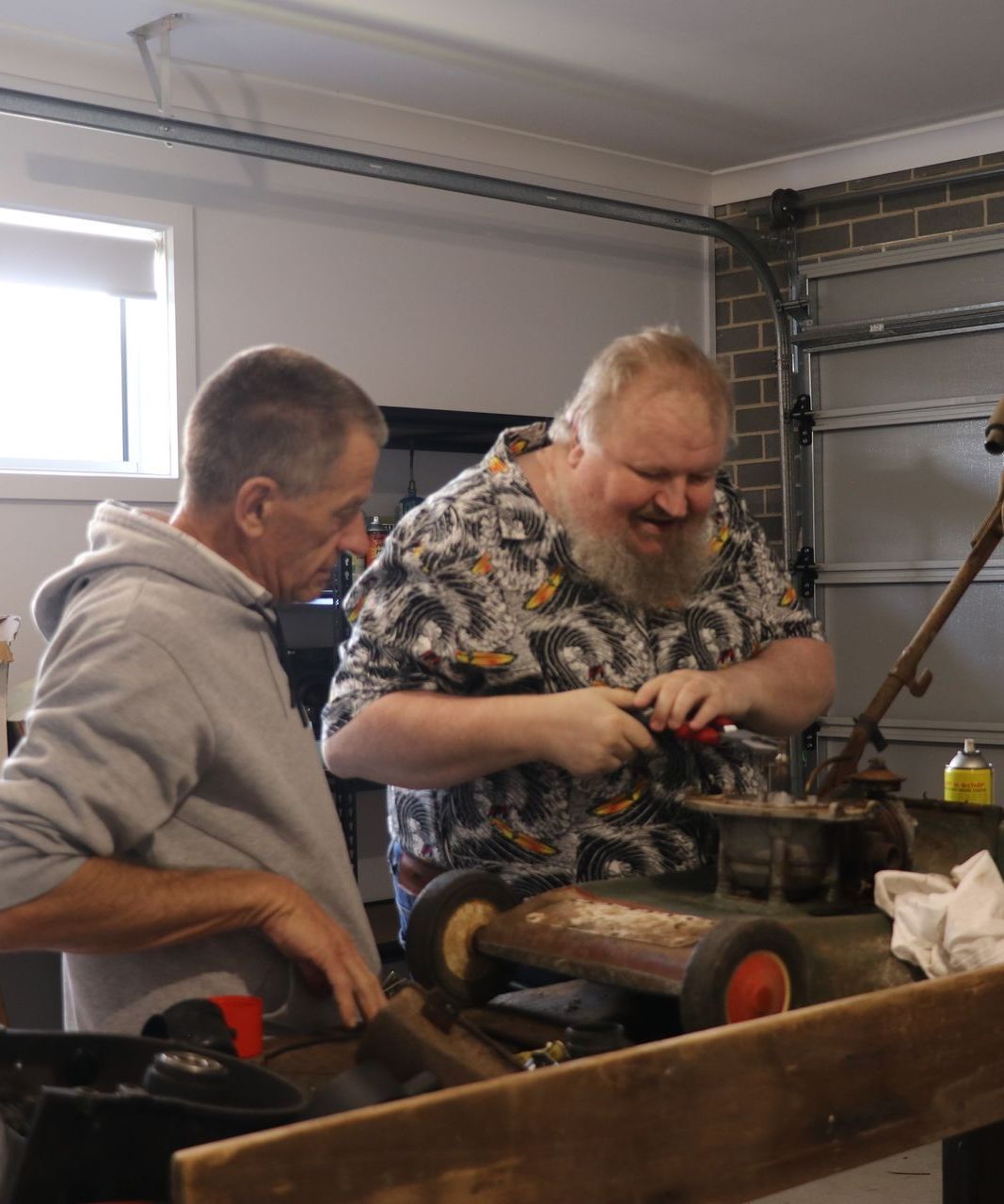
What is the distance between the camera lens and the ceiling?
15.9ft

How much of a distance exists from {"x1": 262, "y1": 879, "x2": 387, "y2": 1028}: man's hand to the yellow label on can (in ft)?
6.14

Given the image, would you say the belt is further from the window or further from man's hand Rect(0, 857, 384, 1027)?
the window

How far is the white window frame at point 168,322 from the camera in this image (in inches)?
197

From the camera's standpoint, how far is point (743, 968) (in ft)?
5.34

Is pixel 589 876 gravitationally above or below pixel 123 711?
below


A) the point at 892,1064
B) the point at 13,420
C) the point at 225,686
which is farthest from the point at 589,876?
the point at 13,420

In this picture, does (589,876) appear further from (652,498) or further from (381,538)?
(381,538)

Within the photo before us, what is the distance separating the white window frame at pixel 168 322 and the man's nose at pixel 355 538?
11.5 ft

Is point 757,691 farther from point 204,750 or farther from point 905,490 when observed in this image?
point 905,490

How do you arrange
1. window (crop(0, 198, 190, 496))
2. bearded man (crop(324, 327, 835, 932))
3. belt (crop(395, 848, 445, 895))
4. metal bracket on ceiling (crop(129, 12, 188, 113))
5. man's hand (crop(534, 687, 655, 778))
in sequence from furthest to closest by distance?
window (crop(0, 198, 190, 496)), metal bracket on ceiling (crop(129, 12, 188, 113)), belt (crop(395, 848, 445, 895)), bearded man (crop(324, 327, 835, 932)), man's hand (crop(534, 687, 655, 778))

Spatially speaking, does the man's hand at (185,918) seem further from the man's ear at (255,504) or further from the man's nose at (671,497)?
the man's nose at (671,497)

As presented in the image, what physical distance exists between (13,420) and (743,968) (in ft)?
13.7

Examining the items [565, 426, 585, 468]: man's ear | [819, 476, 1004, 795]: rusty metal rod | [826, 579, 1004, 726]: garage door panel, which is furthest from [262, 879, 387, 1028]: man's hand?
[826, 579, 1004, 726]: garage door panel

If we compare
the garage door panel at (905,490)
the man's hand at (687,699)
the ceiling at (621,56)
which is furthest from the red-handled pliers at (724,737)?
the garage door panel at (905,490)
